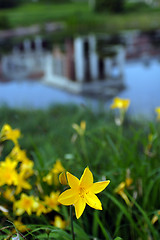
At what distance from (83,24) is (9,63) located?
5363 millimetres

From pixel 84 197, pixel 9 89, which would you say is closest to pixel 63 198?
pixel 84 197

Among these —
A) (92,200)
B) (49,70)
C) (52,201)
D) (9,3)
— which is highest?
(92,200)

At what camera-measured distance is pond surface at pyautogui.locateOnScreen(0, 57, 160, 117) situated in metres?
2.26

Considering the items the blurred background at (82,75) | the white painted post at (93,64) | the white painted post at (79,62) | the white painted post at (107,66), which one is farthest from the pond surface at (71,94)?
the white painted post at (79,62)

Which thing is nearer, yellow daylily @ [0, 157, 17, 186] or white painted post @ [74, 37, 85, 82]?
yellow daylily @ [0, 157, 17, 186]

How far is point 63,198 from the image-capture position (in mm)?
391

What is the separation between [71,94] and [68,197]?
2386 mm

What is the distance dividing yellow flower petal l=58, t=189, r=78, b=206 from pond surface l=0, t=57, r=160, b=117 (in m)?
1.64

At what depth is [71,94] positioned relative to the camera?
108 inches

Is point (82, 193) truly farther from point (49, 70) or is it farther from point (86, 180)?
point (49, 70)

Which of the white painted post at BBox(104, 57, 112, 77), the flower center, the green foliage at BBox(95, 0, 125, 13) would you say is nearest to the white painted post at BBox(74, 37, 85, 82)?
the white painted post at BBox(104, 57, 112, 77)

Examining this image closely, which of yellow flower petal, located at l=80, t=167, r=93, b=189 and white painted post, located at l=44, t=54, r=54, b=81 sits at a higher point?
yellow flower petal, located at l=80, t=167, r=93, b=189

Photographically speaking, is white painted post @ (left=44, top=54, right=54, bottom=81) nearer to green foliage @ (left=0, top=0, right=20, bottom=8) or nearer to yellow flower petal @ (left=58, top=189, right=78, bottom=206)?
yellow flower petal @ (left=58, top=189, right=78, bottom=206)

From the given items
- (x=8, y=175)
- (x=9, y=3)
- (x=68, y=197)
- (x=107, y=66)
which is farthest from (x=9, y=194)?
(x=9, y=3)
